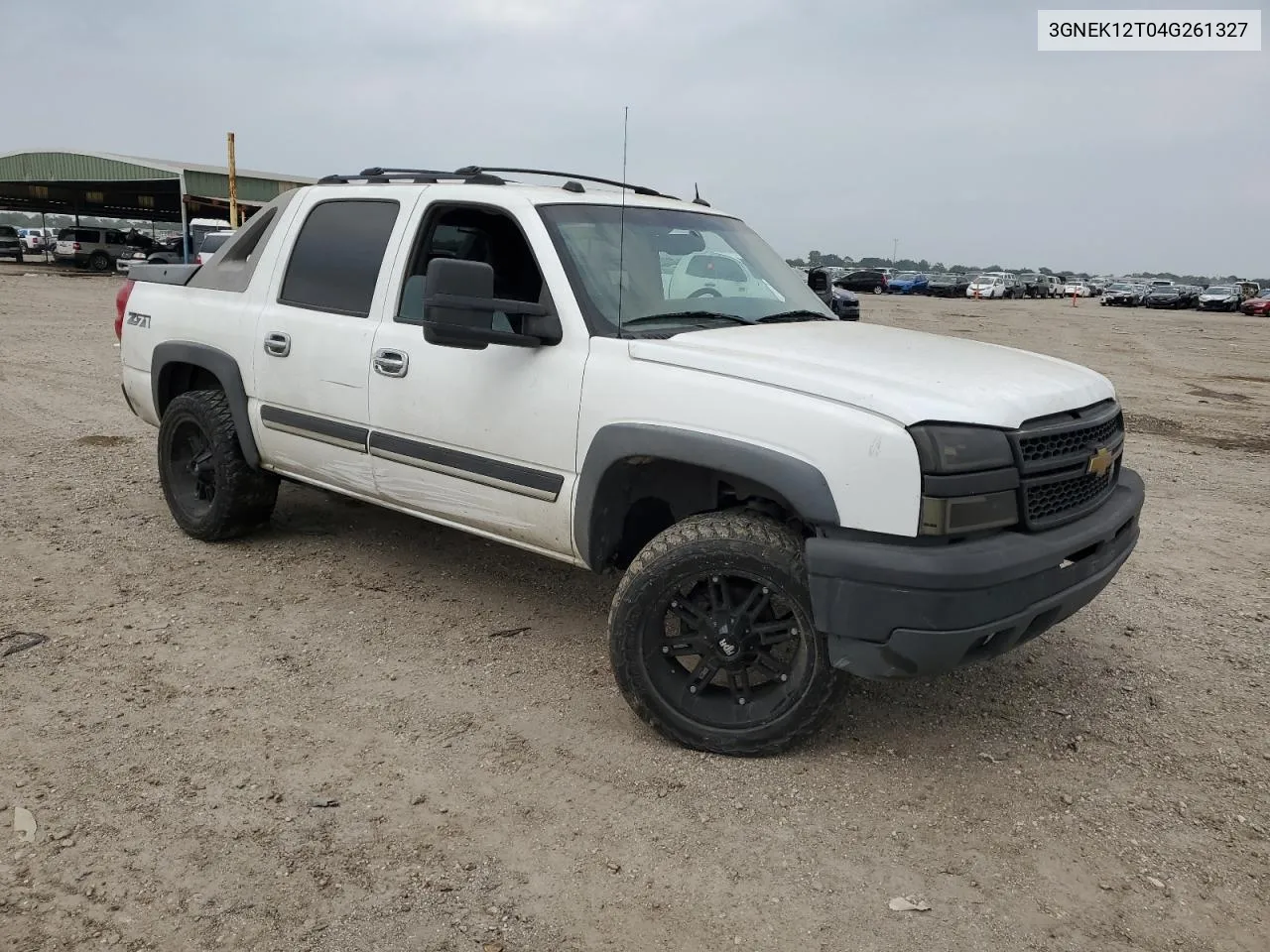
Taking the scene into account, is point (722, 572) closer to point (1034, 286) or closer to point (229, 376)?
point (229, 376)

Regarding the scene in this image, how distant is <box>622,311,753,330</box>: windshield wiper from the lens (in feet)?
11.7

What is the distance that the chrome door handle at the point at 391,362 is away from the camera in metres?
4.01

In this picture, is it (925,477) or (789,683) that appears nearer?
(925,477)

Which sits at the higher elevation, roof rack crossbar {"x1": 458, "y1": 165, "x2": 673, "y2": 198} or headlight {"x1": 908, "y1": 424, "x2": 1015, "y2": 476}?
roof rack crossbar {"x1": 458, "y1": 165, "x2": 673, "y2": 198}

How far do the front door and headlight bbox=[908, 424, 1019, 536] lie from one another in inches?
49.9

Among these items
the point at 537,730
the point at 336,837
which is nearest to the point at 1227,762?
the point at 537,730

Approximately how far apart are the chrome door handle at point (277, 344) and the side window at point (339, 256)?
0.55ft

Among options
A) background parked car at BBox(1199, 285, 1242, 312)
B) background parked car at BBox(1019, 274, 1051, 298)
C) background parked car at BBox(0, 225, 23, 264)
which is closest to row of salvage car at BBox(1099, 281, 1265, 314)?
background parked car at BBox(1199, 285, 1242, 312)

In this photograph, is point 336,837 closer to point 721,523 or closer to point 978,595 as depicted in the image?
point 721,523

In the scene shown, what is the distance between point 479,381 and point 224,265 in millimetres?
2153

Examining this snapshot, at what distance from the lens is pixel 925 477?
275cm

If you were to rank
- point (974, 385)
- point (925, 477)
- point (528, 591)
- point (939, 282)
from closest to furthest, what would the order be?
point (925, 477) → point (974, 385) → point (528, 591) → point (939, 282)

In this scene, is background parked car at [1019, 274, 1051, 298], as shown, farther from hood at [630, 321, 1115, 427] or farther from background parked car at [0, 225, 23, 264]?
hood at [630, 321, 1115, 427]

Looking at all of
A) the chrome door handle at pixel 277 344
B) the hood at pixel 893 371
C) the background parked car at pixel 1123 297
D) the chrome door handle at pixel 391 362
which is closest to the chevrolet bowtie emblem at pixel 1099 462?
the hood at pixel 893 371
